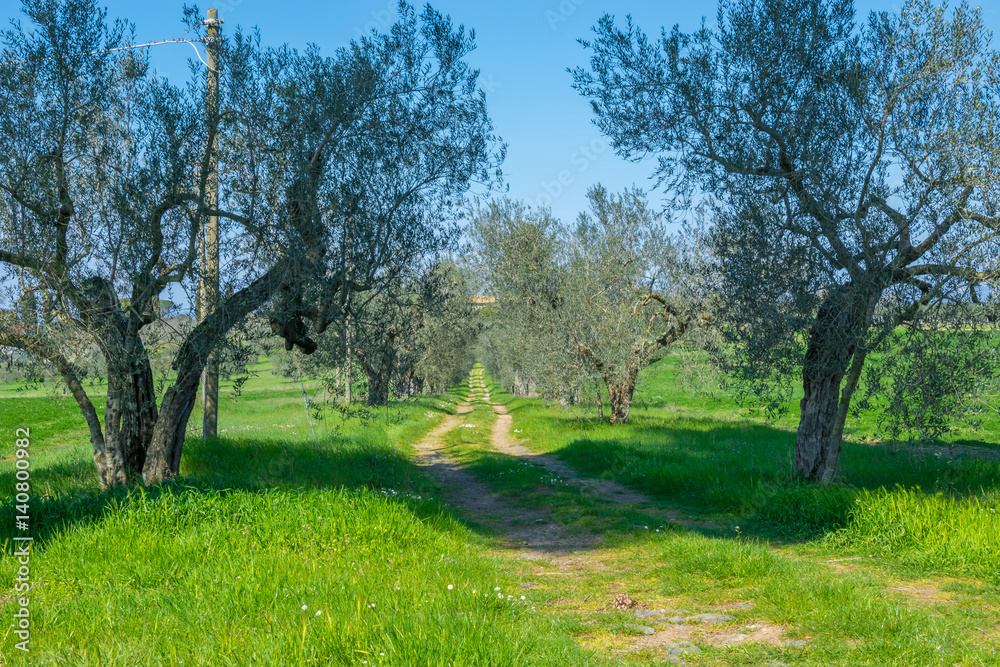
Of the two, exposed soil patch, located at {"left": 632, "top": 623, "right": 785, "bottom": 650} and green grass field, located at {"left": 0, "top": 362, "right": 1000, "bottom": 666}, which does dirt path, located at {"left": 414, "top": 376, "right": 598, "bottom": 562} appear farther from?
exposed soil patch, located at {"left": 632, "top": 623, "right": 785, "bottom": 650}

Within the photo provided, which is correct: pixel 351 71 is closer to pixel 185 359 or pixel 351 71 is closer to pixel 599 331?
pixel 185 359

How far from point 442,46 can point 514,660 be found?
35.4 ft

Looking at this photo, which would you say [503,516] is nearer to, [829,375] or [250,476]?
[250,476]

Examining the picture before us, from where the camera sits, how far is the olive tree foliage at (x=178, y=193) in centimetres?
991

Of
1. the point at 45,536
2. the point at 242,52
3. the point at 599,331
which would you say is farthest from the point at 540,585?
the point at 599,331

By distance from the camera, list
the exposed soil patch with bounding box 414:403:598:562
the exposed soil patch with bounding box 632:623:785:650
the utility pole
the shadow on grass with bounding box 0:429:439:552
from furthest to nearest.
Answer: the utility pole, the exposed soil patch with bounding box 414:403:598:562, the shadow on grass with bounding box 0:429:439:552, the exposed soil patch with bounding box 632:623:785:650

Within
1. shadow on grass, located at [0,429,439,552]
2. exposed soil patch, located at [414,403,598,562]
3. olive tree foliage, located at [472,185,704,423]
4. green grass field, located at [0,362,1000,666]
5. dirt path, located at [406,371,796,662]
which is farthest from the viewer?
olive tree foliage, located at [472,185,704,423]

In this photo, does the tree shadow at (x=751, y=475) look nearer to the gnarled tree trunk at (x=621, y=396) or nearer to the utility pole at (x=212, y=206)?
the gnarled tree trunk at (x=621, y=396)

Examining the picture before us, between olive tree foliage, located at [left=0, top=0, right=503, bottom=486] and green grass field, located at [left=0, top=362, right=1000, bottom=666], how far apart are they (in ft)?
7.72

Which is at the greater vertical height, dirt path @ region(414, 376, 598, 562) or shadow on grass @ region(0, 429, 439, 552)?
shadow on grass @ region(0, 429, 439, 552)

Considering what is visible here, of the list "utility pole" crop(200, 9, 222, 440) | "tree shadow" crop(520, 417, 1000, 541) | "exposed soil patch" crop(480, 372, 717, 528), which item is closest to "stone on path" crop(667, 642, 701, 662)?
"tree shadow" crop(520, 417, 1000, 541)

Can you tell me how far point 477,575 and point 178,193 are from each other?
25.0ft

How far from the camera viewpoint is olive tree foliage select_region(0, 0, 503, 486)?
9914 mm

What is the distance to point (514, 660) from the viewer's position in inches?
180
